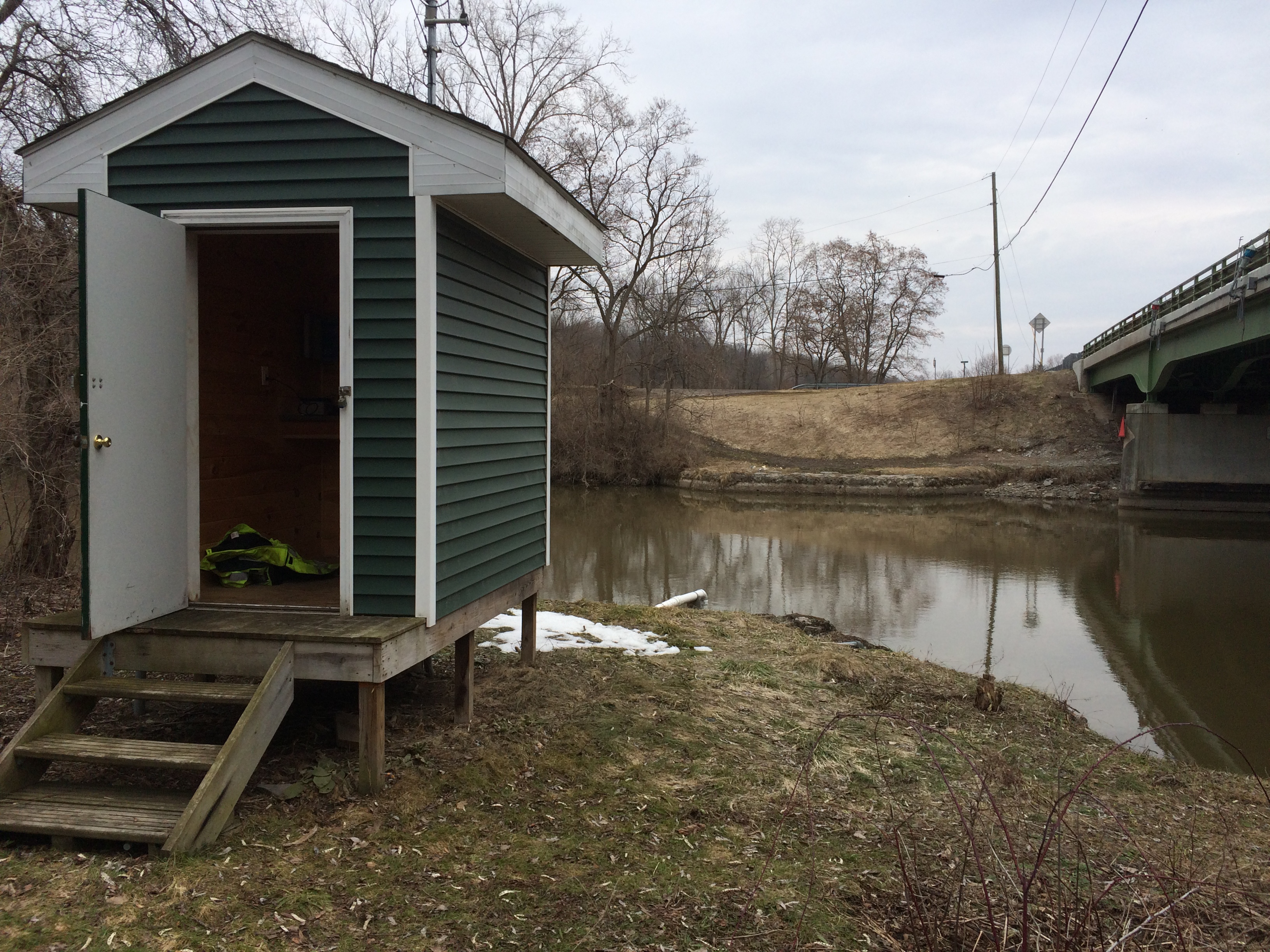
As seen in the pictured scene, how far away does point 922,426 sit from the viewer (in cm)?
3189

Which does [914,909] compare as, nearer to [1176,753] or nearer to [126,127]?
[126,127]

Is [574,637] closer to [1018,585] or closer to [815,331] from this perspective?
[1018,585]

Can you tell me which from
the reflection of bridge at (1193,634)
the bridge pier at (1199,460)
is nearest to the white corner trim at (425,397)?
the reflection of bridge at (1193,634)

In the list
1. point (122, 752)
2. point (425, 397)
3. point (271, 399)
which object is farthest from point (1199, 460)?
point (122, 752)

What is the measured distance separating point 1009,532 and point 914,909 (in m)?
18.9

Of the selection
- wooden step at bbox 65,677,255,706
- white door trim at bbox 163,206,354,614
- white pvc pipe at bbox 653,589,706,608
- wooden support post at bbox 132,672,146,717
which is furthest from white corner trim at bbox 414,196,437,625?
white pvc pipe at bbox 653,589,706,608

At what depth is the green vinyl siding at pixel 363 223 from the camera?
4.29 m

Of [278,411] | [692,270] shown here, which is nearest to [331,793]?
[278,411]

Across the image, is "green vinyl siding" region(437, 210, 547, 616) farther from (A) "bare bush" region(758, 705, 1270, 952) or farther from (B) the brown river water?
(A) "bare bush" region(758, 705, 1270, 952)

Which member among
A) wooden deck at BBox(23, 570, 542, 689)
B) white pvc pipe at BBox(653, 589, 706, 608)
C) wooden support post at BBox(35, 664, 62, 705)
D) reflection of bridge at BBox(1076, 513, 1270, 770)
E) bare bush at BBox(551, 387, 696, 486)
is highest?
bare bush at BBox(551, 387, 696, 486)

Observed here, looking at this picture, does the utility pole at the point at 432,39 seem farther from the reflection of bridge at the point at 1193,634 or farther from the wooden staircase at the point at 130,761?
the reflection of bridge at the point at 1193,634

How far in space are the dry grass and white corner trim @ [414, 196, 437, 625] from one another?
90.2ft

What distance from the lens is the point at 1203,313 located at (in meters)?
18.5

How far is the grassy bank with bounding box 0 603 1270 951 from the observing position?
292 cm
